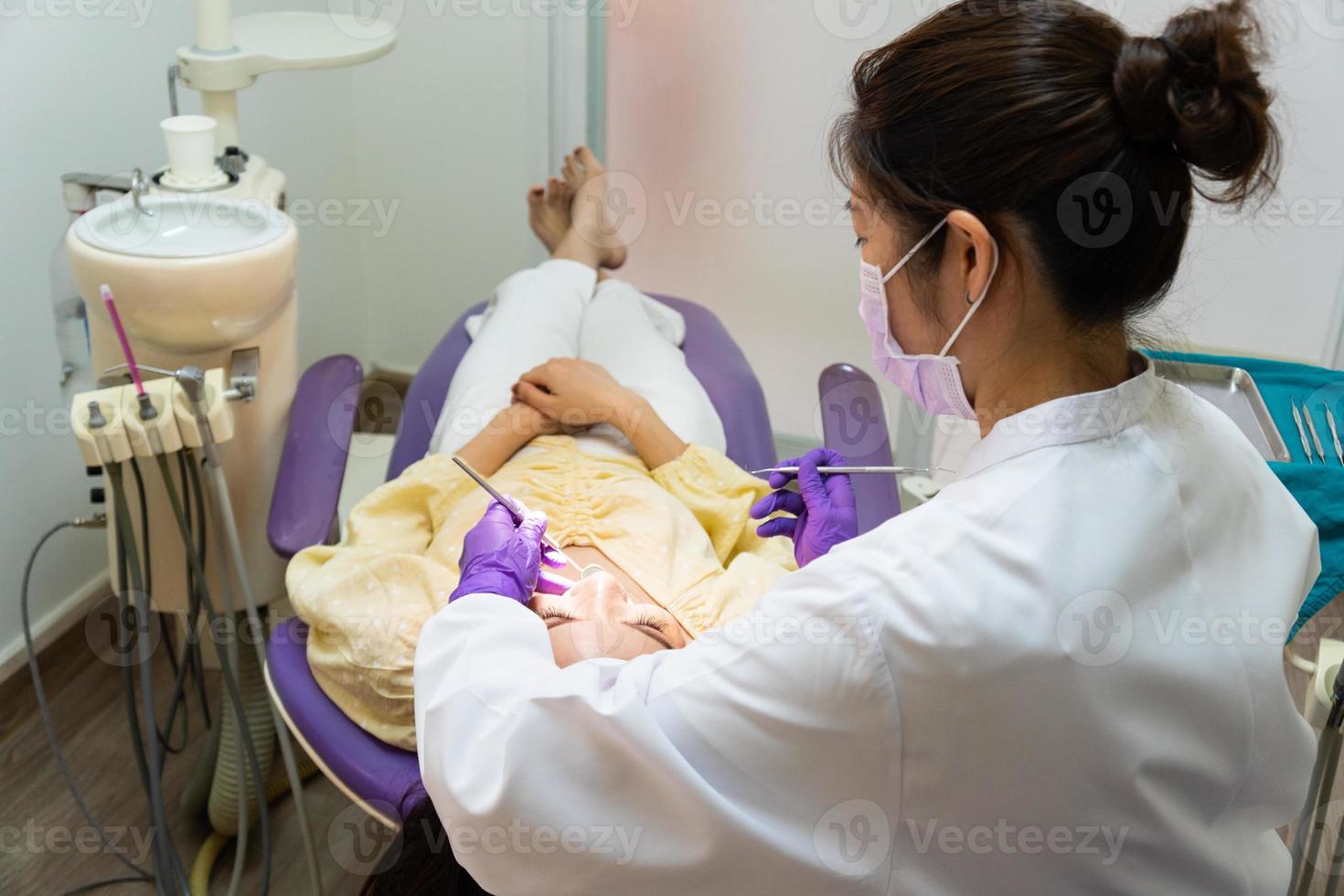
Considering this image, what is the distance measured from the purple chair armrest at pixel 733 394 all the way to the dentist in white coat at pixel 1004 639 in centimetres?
100

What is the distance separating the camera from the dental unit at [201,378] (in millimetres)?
1449

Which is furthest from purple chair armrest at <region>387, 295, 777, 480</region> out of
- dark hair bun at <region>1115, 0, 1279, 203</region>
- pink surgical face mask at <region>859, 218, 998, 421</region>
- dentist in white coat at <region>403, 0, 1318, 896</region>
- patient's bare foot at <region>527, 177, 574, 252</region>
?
dark hair bun at <region>1115, 0, 1279, 203</region>

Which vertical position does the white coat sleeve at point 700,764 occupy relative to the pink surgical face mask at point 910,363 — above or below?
below

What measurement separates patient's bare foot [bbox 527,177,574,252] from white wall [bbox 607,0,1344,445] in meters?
0.37

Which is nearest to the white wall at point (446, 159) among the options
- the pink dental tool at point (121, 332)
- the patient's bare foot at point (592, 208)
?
the patient's bare foot at point (592, 208)

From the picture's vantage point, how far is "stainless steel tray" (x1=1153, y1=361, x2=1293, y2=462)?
4.79ft

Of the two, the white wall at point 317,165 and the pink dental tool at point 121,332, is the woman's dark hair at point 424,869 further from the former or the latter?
the white wall at point 317,165

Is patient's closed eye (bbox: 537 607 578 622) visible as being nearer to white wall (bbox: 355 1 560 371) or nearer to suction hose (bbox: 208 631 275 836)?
suction hose (bbox: 208 631 275 836)

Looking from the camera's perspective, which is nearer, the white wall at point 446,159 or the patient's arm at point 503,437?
the patient's arm at point 503,437

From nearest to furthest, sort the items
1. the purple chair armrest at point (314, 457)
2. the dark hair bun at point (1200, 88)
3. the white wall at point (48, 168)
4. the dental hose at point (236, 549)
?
the dark hair bun at point (1200, 88) → the dental hose at point (236, 549) → the purple chair armrest at point (314, 457) → the white wall at point (48, 168)

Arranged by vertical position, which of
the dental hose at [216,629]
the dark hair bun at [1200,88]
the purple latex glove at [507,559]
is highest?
the dark hair bun at [1200,88]

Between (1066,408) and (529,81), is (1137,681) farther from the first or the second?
(529,81)

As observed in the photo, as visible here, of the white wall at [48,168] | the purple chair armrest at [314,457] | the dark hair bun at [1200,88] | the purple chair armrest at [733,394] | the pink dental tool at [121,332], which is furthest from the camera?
the purple chair armrest at [733,394]

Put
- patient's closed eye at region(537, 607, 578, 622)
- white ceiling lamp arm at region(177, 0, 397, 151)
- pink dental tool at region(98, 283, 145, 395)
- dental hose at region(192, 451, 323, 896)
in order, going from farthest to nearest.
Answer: white ceiling lamp arm at region(177, 0, 397, 151)
dental hose at region(192, 451, 323, 896)
pink dental tool at region(98, 283, 145, 395)
patient's closed eye at region(537, 607, 578, 622)
